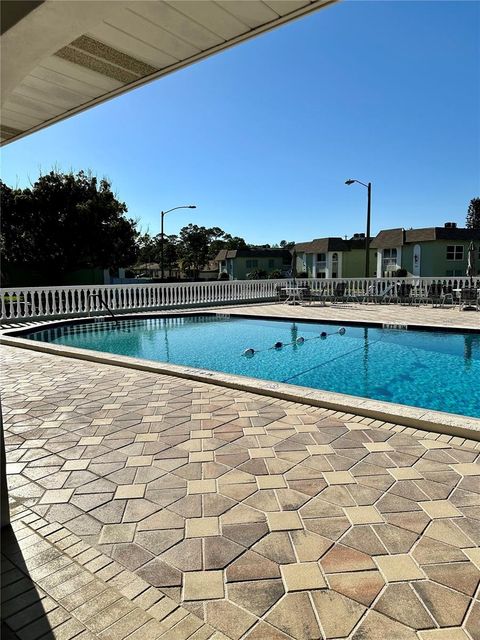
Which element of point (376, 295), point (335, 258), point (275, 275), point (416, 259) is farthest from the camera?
point (275, 275)

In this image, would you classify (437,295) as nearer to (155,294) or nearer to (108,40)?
(155,294)

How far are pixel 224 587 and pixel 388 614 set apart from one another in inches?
28.5

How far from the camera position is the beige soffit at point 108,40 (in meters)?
1.52

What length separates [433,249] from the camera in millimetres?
35125

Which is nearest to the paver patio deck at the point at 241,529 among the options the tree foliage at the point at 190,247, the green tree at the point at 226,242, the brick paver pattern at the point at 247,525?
the brick paver pattern at the point at 247,525

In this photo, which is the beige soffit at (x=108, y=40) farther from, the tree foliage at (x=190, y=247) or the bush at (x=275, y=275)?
the tree foliage at (x=190, y=247)

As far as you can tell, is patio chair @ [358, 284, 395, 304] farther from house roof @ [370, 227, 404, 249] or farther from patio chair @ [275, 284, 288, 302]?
house roof @ [370, 227, 404, 249]

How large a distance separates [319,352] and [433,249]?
3119 centimetres

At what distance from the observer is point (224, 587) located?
182cm

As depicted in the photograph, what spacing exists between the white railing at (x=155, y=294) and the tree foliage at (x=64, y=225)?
11.6 m

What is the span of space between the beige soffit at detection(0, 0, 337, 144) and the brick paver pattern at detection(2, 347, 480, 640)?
2370mm

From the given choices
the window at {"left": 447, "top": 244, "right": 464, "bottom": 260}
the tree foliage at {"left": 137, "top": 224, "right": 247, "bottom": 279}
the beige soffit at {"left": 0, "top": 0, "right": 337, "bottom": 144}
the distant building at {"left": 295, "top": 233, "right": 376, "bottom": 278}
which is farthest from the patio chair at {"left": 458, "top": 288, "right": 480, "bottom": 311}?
the tree foliage at {"left": 137, "top": 224, "right": 247, "bottom": 279}

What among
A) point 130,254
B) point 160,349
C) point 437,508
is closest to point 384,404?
point 437,508

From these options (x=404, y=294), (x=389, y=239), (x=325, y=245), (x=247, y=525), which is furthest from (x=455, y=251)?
(x=247, y=525)
